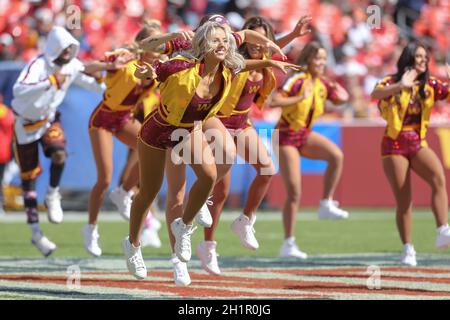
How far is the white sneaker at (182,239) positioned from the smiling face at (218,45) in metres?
1.30

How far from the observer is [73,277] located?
9.18 meters

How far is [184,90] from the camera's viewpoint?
7570 millimetres

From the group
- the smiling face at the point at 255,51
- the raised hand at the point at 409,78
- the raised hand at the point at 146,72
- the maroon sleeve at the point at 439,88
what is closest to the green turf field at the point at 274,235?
the maroon sleeve at the point at 439,88

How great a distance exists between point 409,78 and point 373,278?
6.55 feet

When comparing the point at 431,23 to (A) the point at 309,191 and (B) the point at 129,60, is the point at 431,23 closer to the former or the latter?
(A) the point at 309,191

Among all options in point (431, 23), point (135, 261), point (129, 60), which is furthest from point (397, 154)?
point (431, 23)

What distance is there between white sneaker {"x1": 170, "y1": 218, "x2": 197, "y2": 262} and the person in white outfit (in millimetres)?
2979

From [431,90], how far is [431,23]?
12907 millimetres

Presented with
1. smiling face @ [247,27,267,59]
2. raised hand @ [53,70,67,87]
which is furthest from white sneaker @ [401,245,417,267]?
raised hand @ [53,70,67,87]

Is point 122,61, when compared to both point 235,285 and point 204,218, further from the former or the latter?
point 235,285

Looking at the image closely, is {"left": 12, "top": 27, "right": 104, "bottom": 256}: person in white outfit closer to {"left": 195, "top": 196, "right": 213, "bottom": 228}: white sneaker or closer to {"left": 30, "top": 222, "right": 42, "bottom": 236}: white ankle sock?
{"left": 30, "top": 222, "right": 42, "bottom": 236}: white ankle sock

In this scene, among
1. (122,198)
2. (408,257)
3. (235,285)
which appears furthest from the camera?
(122,198)

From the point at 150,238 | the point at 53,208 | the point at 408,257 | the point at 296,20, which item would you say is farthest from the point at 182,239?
the point at 296,20

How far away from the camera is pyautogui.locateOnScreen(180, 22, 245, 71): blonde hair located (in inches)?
297
